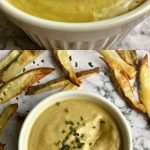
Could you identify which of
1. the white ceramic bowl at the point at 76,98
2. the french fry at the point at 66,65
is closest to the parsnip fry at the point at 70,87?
the french fry at the point at 66,65

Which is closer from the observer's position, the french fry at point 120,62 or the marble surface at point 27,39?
the french fry at point 120,62

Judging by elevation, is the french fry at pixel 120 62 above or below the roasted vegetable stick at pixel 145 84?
above

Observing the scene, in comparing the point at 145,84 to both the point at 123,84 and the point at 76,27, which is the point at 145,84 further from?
the point at 76,27

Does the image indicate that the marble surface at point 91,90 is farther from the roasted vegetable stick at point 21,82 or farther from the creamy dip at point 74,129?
the creamy dip at point 74,129

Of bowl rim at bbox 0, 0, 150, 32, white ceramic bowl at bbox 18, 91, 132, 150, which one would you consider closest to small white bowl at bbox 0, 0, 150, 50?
bowl rim at bbox 0, 0, 150, 32

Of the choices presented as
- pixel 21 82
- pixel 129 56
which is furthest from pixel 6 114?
pixel 129 56

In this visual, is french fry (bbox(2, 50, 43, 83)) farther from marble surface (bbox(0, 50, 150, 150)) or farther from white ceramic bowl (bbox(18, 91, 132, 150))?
white ceramic bowl (bbox(18, 91, 132, 150))

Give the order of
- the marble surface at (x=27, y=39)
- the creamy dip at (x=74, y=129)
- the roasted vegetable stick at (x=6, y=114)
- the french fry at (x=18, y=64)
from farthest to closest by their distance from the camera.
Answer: the marble surface at (x=27, y=39)
the french fry at (x=18, y=64)
the roasted vegetable stick at (x=6, y=114)
the creamy dip at (x=74, y=129)

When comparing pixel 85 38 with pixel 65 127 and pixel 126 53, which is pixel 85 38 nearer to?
pixel 126 53
